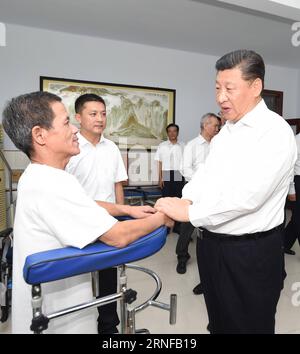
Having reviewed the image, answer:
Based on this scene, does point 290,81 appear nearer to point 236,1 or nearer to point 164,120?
point 164,120

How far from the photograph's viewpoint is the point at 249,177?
1.07 meters

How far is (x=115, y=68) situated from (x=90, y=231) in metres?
4.26

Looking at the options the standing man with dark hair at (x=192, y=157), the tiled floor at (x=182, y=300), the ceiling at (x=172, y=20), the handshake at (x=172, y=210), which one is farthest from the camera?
the ceiling at (x=172, y=20)

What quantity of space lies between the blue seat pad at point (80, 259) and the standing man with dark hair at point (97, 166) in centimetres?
94

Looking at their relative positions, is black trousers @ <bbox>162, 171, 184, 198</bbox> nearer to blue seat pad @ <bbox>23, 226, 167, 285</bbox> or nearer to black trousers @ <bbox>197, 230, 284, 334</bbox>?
black trousers @ <bbox>197, 230, 284, 334</bbox>

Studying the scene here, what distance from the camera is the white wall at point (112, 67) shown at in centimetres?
404

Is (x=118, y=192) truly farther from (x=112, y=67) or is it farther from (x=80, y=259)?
(x=112, y=67)

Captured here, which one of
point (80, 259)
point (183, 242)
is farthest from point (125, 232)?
point (183, 242)

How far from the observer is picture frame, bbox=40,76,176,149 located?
4555 mm

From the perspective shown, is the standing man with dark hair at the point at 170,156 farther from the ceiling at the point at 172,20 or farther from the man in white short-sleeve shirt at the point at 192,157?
the ceiling at the point at 172,20

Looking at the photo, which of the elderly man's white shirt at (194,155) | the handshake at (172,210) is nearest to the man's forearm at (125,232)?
the handshake at (172,210)

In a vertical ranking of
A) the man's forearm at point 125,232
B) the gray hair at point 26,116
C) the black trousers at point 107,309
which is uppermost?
the gray hair at point 26,116

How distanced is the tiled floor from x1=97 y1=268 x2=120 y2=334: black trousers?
287 mm
